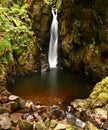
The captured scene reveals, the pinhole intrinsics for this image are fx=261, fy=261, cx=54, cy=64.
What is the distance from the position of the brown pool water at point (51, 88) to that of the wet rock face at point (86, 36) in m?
1.00

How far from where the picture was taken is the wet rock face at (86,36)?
15.0 m

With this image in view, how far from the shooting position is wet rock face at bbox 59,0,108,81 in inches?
590

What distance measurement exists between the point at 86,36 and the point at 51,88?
13.0 ft

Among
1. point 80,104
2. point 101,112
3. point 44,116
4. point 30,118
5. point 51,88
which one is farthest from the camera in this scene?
point 51,88

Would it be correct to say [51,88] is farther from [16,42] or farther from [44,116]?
[44,116]

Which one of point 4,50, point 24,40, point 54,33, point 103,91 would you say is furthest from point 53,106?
point 54,33

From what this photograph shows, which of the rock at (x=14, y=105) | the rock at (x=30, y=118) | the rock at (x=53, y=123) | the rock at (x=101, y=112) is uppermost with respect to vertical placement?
the rock at (x=14, y=105)

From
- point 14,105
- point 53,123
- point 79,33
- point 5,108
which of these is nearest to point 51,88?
point 79,33

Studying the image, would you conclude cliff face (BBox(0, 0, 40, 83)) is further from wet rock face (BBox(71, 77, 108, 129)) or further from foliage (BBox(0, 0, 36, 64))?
wet rock face (BBox(71, 77, 108, 129))

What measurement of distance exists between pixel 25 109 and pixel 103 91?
12.2 ft

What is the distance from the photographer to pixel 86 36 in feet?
53.1

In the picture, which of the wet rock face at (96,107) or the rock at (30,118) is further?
the wet rock face at (96,107)

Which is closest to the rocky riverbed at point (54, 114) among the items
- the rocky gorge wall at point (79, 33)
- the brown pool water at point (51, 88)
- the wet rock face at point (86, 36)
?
the brown pool water at point (51, 88)

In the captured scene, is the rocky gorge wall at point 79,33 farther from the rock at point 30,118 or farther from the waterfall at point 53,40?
the rock at point 30,118
